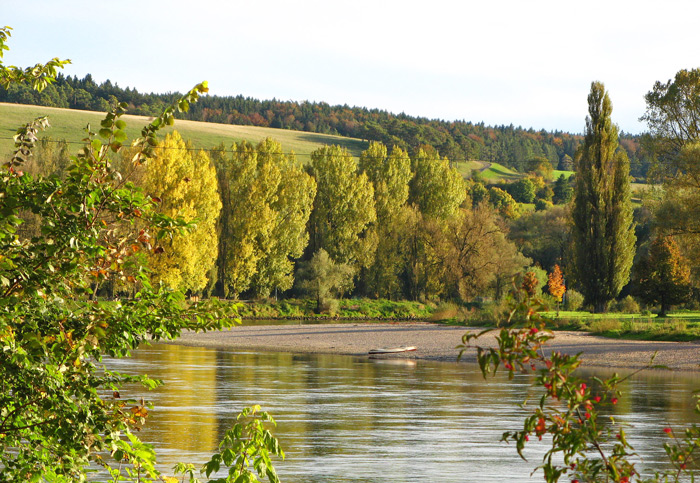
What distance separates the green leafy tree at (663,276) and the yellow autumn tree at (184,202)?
26.9 metres

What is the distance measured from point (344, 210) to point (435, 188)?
909 cm

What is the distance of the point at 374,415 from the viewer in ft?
56.5

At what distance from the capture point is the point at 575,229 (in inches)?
2002

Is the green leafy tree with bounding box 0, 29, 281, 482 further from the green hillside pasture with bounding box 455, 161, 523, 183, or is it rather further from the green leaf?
the green hillside pasture with bounding box 455, 161, 523, 183

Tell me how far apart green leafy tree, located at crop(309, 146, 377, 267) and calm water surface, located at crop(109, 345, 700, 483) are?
3944 cm

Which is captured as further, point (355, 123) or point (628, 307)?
point (355, 123)

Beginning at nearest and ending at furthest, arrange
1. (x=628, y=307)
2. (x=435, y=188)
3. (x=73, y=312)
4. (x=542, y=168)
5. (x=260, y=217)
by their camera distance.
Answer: (x=73, y=312) < (x=628, y=307) < (x=260, y=217) < (x=435, y=188) < (x=542, y=168)

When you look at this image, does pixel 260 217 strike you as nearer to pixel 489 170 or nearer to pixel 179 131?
pixel 179 131

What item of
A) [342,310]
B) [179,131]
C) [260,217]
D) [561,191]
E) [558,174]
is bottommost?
[342,310]

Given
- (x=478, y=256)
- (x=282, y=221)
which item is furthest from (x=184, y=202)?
(x=478, y=256)

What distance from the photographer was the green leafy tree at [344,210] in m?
68.6

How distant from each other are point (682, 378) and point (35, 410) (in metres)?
24.3

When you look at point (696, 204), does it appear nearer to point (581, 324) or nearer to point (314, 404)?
point (581, 324)

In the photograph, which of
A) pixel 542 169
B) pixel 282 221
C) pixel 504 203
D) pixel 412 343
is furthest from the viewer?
pixel 542 169
